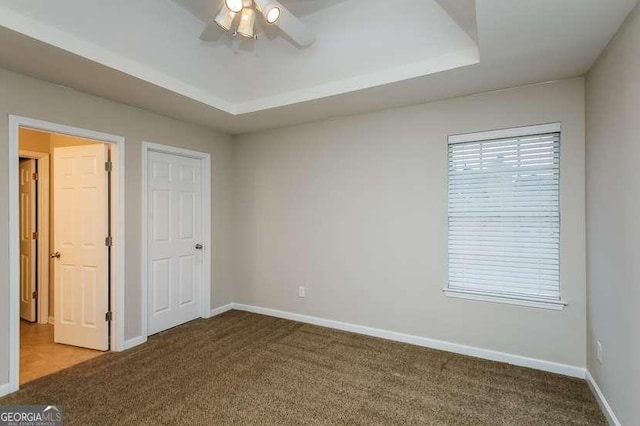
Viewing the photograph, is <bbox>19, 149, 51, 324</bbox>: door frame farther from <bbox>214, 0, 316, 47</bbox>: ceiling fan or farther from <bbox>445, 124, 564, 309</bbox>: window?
<bbox>445, 124, 564, 309</bbox>: window

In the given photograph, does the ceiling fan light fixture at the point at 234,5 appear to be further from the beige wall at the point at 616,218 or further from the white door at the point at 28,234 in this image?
the white door at the point at 28,234

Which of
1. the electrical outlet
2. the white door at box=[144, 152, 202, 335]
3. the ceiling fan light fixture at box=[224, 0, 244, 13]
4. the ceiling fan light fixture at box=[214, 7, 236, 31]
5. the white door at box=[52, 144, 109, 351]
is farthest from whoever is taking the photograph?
the white door at box=[144, 152, 202, 335]

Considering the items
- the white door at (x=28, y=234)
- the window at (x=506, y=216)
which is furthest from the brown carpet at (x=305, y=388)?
the white door at (x=28, y=234)

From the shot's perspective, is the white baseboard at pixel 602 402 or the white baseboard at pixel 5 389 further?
the white baseboard at pixel 5 389

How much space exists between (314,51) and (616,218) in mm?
2526

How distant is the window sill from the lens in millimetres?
2803

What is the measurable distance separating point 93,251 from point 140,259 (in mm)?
426

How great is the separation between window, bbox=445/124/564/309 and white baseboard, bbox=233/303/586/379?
1.61 ft

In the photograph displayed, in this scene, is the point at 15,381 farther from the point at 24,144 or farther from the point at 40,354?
the point at 24,144

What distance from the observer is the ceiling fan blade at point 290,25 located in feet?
6.07

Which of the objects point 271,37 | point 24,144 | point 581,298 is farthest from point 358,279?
point 24,144

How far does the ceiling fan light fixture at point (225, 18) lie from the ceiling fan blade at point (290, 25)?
9.3 inches

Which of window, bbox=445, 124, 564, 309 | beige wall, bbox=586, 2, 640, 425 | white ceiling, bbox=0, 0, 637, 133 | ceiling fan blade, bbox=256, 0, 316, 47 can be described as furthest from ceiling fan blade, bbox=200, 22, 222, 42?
beige wall, bbox=586, 2, 640, 425

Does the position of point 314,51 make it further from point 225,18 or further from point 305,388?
point 305,388
